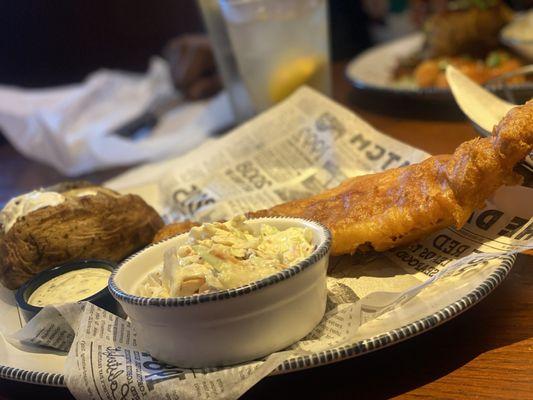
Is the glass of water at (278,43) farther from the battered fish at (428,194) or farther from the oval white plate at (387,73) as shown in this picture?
the battered fish at (428,194)

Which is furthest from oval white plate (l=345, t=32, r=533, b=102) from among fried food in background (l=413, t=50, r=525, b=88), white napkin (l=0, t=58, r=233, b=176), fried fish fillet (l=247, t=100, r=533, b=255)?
fried fish fillet (l=247, t=100, r=533, b=255)

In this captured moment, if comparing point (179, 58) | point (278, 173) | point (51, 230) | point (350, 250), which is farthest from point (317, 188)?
point (179, 58)

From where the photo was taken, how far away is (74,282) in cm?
129

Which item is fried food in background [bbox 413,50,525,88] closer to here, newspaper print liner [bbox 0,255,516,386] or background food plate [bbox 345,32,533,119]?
background food plate [bbox 345,32,533,119]

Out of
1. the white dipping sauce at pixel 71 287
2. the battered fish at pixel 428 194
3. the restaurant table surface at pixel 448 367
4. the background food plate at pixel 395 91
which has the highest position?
the battered fish at pixel 428 194

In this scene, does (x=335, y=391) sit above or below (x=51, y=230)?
below

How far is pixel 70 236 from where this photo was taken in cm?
139

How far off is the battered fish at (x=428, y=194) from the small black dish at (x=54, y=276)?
16.2 inches

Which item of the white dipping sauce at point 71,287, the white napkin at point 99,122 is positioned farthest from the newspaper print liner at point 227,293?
the white napkin at point 99,122

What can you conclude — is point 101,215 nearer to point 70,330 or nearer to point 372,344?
point 70,330

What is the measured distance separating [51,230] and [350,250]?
24.7 inches

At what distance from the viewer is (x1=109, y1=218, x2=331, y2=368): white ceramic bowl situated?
0.92 metres

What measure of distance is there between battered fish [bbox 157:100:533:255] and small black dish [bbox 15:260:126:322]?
412 mm

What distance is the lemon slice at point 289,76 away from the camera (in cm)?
238
